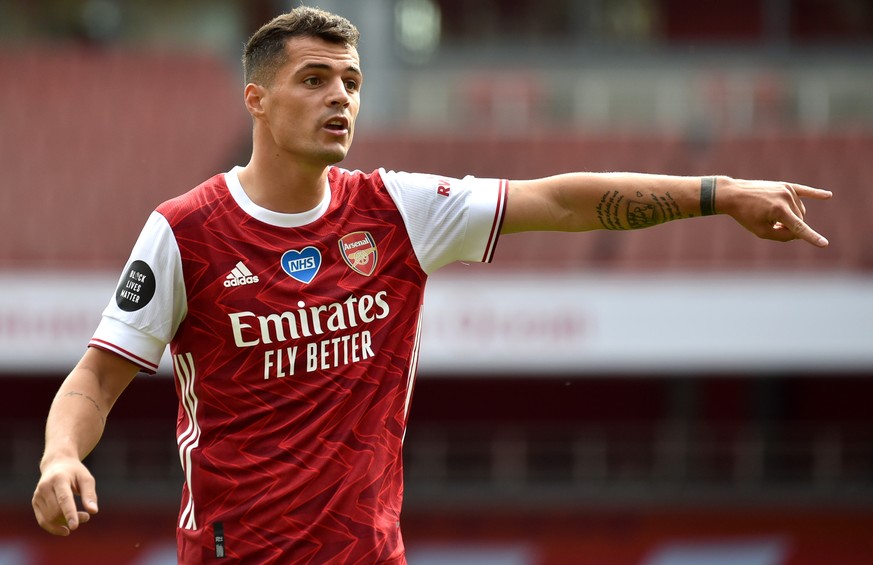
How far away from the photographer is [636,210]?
293cm

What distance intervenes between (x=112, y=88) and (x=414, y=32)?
191 inches

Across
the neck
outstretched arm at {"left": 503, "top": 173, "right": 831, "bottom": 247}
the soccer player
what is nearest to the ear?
the soccer player

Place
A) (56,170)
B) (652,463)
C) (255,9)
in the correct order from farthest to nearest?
(255,9) → (56,170) → (652,463)

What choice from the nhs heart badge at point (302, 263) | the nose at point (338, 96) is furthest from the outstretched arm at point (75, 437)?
the nose at point (338, 96)

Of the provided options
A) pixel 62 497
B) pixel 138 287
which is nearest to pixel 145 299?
pixel 138 287

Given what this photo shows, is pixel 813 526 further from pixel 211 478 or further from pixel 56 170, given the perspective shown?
pixel 211 478

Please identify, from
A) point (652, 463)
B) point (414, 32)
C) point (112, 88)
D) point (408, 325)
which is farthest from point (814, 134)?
point (408, 325)

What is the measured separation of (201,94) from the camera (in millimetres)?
18469

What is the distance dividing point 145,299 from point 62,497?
22.7 inches

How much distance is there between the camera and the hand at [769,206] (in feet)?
8.82

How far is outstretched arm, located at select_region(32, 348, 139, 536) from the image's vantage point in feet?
7.86

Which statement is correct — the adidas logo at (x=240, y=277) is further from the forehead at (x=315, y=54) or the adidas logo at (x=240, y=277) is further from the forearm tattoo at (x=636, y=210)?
the forearm tattoo at (x=636, y=210)

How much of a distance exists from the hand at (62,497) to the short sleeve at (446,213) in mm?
1018

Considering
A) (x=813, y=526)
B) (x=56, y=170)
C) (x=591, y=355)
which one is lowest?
(x=813, y=526)
